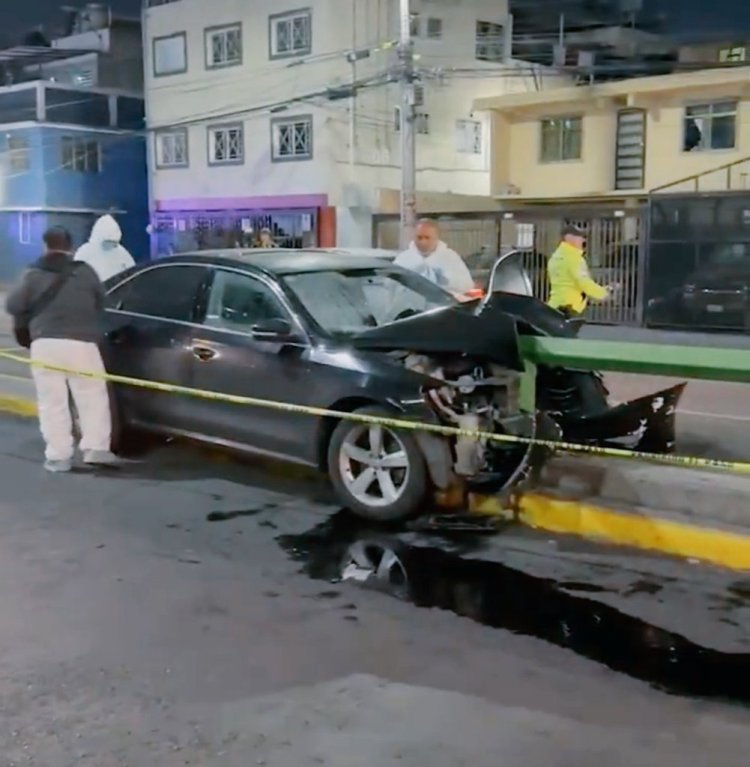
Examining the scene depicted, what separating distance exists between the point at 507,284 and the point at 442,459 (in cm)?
151

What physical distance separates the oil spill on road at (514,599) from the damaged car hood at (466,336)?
107cm

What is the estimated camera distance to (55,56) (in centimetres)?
4269

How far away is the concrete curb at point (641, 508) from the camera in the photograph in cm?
569

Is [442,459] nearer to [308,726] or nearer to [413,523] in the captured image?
[413,523]

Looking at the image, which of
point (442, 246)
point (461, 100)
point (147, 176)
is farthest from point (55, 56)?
point (442, 246)

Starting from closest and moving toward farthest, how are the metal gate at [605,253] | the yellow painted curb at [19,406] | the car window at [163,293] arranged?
the car window at [163,293], the yellow painted curb at [19,406], the metal gate at [605,253]

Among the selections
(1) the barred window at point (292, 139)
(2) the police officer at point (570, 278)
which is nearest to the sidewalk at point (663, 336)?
(2) the police officer at point (570, 278)

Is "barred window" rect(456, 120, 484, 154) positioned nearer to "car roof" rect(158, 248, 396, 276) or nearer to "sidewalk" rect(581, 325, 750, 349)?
"sidewalk" rect(581, 325, 750, 349)

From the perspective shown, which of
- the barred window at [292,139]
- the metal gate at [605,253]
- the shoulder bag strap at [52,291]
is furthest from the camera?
the barred window at [292,139]

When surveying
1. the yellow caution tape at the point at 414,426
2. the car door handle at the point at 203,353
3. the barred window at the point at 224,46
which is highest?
the barred window at the point at 224,46

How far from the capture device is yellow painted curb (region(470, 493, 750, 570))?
220 inches

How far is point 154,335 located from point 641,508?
11.8ft

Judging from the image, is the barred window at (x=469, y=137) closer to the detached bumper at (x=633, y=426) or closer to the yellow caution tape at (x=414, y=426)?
the yellow caution tape at (x=414, y=426)

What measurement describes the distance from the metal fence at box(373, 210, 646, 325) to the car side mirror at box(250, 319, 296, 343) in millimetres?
13133
